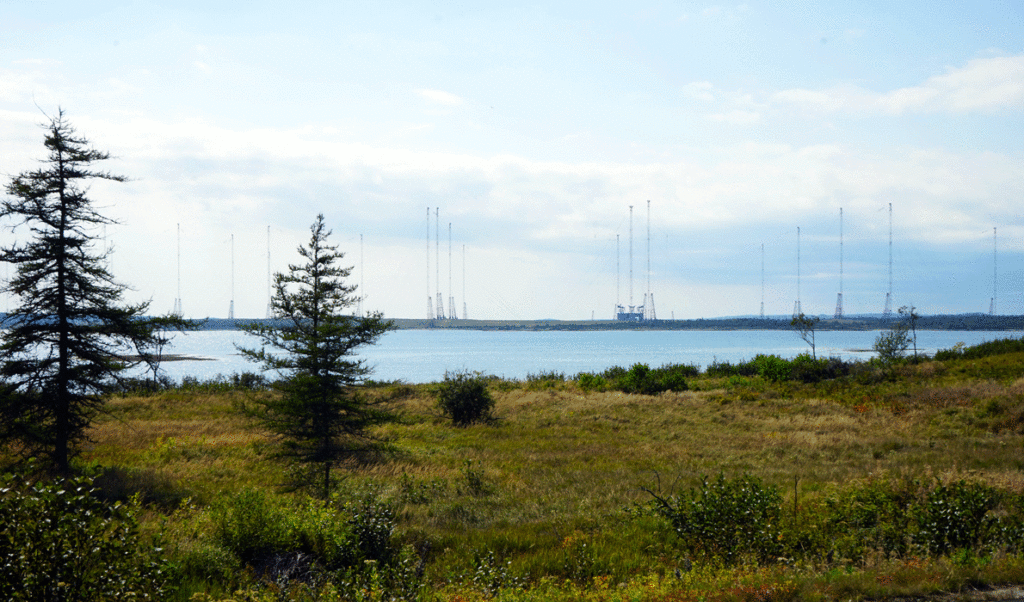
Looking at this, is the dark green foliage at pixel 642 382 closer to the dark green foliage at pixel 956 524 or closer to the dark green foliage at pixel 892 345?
the dark green foliage at pixel 892 345

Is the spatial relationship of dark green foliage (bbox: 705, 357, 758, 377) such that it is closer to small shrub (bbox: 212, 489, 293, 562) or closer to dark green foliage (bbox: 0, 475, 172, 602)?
small shrub (bbox: 212, 489, 293, 562)

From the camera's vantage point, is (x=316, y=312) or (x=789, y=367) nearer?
(x=316, y=312)

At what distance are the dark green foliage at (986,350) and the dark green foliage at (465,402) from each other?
37869 millimetres

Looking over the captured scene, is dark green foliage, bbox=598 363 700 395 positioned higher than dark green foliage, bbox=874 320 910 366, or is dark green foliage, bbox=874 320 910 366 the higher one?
dark green foliage, bbox=874 320 910 366

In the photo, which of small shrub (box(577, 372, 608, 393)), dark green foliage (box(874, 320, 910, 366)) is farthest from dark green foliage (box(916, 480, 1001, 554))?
dark green foliage (box(874, 320, 910, 366))

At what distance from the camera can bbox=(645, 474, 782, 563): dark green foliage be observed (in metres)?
9.23

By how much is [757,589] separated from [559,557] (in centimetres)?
449

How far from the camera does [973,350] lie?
47094 mm

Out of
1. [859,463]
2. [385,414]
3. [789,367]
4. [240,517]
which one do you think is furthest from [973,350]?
[240,517]

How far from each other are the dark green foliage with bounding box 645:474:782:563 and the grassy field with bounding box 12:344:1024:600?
0.08 m

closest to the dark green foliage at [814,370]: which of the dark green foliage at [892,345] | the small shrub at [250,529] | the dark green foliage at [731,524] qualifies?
the dark green foliage at [892,345]

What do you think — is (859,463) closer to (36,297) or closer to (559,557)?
(559,557)

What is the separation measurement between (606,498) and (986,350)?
45949 millimetres

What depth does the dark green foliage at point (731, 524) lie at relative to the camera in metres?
9.23
